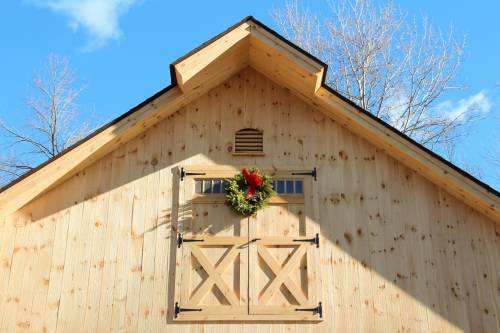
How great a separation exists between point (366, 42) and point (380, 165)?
34.1ft

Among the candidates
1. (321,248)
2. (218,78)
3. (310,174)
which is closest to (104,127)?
(218,78)

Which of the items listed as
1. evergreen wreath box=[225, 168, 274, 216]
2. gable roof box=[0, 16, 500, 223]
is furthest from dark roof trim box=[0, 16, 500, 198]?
evergreen wreath box=[225, 168, 274, 216]

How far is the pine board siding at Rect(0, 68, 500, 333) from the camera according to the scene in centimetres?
754

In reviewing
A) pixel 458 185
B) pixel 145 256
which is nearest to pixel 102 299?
pixel 145 256

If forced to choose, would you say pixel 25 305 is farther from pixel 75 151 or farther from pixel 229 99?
pixel 229 99

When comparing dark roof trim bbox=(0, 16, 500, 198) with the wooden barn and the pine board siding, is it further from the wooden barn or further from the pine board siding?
the pine board siding

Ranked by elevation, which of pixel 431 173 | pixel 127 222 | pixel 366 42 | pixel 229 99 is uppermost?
pixel 366 42

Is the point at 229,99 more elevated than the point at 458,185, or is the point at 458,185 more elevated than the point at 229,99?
the point at 229,99

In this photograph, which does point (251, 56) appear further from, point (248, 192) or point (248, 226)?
point (248, 226)

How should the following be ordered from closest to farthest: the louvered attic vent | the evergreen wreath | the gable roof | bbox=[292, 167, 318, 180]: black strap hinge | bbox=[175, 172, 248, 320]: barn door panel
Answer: bbox=[175, 172, 248, 320]: barn door panel
the gable roof
the evergreen wreath
bbox=[292, 167, 318, 180]: black strap hinge
the louvered attic vent

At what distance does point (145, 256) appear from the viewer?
7.80 m

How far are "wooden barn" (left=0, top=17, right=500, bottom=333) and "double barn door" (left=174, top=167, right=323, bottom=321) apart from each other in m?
0.02

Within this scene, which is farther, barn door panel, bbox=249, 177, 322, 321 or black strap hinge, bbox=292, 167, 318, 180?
black strap hinge, bbox=292, 167, 318, 180

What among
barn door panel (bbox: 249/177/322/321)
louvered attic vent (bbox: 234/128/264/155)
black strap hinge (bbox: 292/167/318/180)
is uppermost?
louvered attic vent (bbox: 234/128/264/155)
